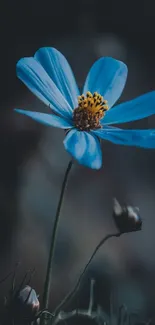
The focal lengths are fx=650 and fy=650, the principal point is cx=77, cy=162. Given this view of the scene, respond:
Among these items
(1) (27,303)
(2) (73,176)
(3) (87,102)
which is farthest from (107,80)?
(1) (27,303)

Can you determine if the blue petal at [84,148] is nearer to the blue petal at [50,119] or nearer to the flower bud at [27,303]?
the blue petal at [50,119]

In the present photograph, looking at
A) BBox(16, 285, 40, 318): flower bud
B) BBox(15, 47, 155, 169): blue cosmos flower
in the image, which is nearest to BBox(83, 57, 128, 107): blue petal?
BBox(15, 47, 155, 169): blue cosmos flower

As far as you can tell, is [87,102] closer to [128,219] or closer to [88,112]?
[88,112]

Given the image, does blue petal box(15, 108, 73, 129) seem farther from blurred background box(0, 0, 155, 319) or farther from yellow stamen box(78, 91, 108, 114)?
blurred background box(0, 0, 155, 319)

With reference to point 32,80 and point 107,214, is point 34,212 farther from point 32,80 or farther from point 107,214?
point 32,80

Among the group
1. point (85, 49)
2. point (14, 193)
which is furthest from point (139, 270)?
point (85, 49)

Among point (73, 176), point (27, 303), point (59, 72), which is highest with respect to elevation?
point (59, 72)
